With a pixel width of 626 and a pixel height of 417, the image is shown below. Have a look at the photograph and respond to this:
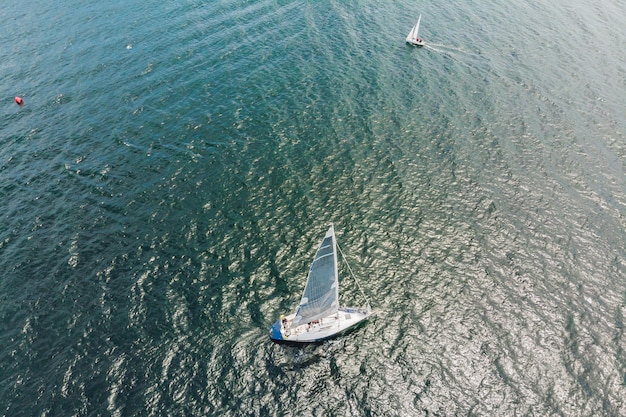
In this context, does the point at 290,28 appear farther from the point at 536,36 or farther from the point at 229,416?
the point at 229,416

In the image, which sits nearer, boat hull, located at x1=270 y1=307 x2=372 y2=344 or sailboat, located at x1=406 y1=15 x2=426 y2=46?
boat hull, located at x1=270 y1=307 x2=372 y2=344

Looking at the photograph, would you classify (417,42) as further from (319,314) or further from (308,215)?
(319,314)

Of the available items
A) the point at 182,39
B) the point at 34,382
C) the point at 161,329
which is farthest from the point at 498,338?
the point at 182,39

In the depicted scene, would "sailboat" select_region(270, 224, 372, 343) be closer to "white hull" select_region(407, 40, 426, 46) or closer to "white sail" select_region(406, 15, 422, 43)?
"white hull" select_region(407, 40, 426, 46)

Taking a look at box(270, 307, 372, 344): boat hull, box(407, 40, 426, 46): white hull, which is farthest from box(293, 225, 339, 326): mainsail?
box(407, 40, 426, 46): white hull

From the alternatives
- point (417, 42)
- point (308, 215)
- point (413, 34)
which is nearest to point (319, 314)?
point (308, 215)
